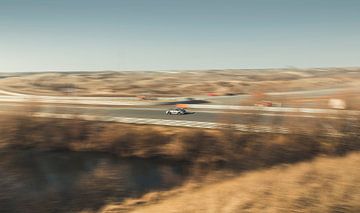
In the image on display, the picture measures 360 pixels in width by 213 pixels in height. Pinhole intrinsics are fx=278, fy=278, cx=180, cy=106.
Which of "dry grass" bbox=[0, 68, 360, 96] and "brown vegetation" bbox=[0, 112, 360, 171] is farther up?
"dry grass" bbox=[0, 68, 360, 96]

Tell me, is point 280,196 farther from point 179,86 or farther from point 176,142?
point 179,86

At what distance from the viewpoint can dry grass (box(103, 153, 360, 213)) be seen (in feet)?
32.0

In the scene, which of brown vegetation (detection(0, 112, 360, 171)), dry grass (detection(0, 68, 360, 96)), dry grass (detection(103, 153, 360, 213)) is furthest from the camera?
dry grass (detection(0, 68, 360, 96))

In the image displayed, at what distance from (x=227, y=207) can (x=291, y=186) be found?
133 inches

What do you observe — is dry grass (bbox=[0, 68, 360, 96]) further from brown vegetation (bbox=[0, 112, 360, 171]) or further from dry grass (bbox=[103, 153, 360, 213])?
dry grass (bbox=[103, 153, 360, 213])

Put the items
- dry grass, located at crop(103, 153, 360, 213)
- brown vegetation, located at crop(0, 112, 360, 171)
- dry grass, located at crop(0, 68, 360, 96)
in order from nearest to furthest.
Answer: dry grass, located at crop(103, 153, 360, 213) → brown vegetation, located at crop(0, 112, 360, 171) → dry grass, located at crop(0, 68, 360, 96)

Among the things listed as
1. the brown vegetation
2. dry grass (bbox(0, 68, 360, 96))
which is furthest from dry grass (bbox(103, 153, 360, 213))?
dry grass (bbox(0, 68, 360, 96))

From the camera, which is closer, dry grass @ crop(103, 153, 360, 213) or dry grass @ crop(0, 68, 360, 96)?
dry grass @ crop(103, 153, 360, 213)

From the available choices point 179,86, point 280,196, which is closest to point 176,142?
point 280,196

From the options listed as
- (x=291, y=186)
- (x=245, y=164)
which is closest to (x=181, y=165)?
(x=245, y=164)

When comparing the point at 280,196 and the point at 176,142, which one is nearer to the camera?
the point at 280,196

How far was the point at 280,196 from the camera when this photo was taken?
11.0 m

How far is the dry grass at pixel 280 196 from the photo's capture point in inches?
384

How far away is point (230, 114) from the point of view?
23.0 metres
